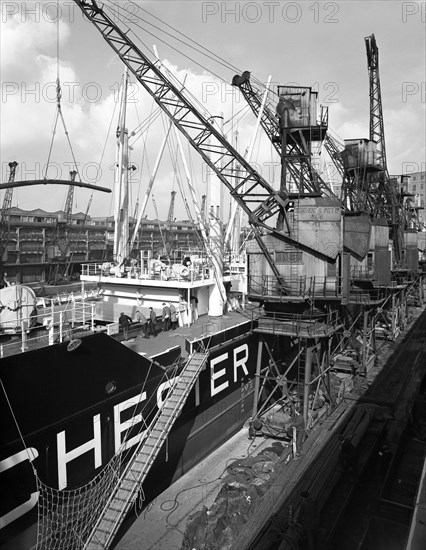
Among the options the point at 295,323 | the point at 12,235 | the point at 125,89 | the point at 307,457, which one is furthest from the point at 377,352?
the point at 12,235

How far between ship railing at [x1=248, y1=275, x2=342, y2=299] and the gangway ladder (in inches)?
182

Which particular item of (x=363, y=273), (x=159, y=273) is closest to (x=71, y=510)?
(x=159, y=273)

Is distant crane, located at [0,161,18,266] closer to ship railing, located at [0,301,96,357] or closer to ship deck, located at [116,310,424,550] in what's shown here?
ship railing, located at [0,301,96,357]

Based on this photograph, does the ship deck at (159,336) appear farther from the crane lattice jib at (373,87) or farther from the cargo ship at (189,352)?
the crane lattice jib at (373,87)

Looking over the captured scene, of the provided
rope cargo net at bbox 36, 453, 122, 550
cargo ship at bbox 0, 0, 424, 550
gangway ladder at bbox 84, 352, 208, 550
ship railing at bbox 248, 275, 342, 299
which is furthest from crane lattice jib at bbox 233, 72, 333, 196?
rope cargo net at bbox 36, 453, 122, 550

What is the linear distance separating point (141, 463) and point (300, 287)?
908 cm

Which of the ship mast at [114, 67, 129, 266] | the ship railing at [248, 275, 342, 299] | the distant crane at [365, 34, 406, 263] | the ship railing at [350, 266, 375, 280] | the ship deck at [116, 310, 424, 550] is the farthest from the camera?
the distant crane at [365, 34, 406, 263]

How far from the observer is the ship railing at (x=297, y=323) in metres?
16.3

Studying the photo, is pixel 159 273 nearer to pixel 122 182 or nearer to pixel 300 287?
pixel 122 182

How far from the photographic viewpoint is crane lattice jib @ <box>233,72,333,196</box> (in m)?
18.6

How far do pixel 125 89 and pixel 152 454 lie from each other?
19.9 metres

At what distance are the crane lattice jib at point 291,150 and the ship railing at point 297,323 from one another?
18.0ft

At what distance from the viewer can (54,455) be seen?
10.0 m

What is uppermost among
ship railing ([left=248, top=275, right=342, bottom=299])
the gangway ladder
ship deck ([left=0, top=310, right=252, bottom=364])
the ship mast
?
the ship mast
